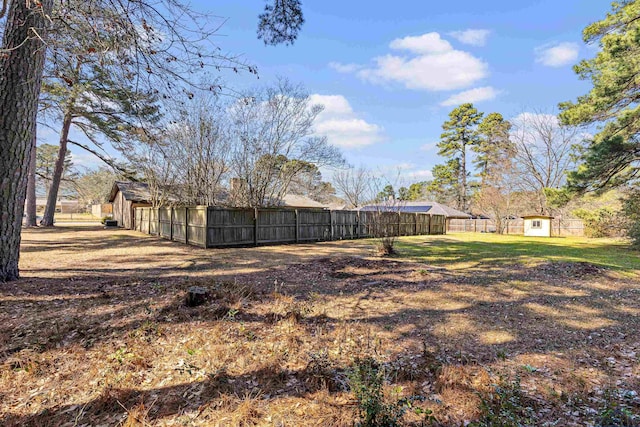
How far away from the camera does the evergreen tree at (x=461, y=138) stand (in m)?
35.6

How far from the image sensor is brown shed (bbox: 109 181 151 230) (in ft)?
68.2

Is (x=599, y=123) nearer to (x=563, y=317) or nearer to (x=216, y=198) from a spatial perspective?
(x=563, y=317)

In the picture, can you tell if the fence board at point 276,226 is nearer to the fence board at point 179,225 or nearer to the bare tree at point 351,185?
the fence board at point 179,225

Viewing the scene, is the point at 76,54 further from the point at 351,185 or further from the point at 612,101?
the point at 351,185

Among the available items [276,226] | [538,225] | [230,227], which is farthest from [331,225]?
[538,225]

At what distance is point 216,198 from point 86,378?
1196 centimetres

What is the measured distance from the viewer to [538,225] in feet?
73.9

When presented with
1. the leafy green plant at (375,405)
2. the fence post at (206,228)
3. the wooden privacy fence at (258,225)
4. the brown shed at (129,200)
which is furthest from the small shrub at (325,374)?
the brown shed at (129,200)

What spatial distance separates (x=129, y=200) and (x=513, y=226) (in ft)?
103

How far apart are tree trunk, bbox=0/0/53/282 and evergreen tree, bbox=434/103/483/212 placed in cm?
3864

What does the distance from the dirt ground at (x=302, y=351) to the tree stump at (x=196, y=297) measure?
0.43 feet

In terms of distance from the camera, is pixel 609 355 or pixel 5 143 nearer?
pixel 609 355

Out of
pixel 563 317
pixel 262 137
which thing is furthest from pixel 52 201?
pixel 563 317

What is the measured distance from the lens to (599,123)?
1170 cm
